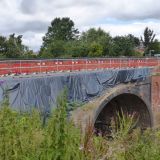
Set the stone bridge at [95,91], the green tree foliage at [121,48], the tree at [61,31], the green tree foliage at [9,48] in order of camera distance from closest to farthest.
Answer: the stone bridge at [95,91] → the green tree foliage at [9,48] → the green tree foliage at [121,48] → the tree at [61,31]

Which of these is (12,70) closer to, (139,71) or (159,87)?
(139,71)

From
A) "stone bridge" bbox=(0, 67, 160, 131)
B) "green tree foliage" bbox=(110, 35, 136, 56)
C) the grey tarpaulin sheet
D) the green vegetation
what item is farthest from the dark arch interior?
"green tree foliage" bbox=(110, 35, 136, 56)

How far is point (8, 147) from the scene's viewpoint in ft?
15.3

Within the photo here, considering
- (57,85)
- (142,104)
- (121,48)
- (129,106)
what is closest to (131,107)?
(129,106)

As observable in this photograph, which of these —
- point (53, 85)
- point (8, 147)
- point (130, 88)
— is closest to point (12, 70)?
point (53, 85)

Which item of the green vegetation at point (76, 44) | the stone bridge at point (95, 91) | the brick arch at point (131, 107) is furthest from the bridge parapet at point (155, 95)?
the green vegetation at point (76, 44)

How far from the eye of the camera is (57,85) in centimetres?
1697

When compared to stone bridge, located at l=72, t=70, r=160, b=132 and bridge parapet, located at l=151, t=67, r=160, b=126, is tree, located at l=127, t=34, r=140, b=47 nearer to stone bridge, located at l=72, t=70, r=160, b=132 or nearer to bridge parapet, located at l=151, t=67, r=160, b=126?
bridge parapet, located at l=151, t=67, r=160, b=126

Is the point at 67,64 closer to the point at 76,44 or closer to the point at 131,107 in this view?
the point at 131,107

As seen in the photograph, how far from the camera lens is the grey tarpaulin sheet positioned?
46.0ft

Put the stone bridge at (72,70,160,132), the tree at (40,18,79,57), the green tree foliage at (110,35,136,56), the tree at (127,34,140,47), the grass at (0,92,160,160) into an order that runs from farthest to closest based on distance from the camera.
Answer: the tree at (40,18,79,57), the tree at (127,34,140,47), the green tree foliage at (110,35,136,56), the stone bridge at (72,70,160,132), the grass at (0,92,160,160)

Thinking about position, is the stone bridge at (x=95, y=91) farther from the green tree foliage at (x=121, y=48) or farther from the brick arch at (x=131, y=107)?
the green tree foliage at (x=121, y=48)

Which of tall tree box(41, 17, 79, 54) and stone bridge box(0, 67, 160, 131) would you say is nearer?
stone bridge box(0, 67, 160, 131)

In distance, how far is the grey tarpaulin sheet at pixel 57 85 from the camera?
552 inches
